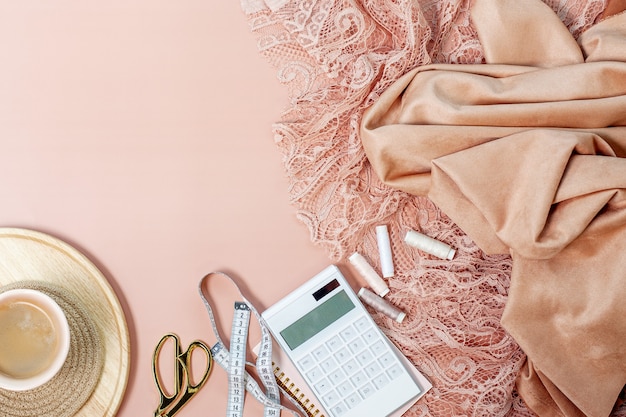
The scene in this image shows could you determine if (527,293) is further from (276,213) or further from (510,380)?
(276,213)

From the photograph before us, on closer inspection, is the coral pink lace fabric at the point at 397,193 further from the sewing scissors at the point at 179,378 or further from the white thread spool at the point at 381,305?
the sewing scissors at the point at 179,378

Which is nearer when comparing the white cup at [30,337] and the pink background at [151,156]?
the white cup at [30,337]

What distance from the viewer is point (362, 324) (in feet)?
3.18

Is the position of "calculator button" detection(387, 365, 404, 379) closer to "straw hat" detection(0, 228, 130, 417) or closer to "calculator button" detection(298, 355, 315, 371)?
"calculator button" detection(298, 355, 315, 371)

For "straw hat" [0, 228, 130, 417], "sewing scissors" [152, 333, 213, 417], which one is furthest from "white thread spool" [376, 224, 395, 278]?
"straw hat" [0, 228, 130, 417]

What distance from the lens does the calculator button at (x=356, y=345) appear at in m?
0.97

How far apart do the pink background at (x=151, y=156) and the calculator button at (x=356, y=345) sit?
0.13 metres

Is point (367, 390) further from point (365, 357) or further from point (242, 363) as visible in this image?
point (242, 363)

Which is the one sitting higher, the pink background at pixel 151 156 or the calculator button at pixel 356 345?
the pink background at pixel 151 156

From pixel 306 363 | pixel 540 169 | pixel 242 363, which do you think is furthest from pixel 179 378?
pixel 540 169

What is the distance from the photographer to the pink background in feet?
3.26

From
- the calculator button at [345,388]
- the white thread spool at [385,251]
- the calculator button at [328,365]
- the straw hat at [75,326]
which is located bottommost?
the calculator button at [345,388]

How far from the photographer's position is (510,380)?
96 cm

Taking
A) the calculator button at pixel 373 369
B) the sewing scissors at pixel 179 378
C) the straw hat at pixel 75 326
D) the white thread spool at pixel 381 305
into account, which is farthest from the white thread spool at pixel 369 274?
the straw hat at pixel 75 326
